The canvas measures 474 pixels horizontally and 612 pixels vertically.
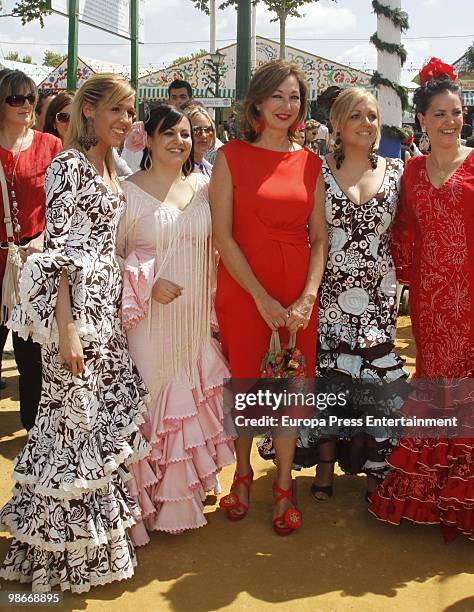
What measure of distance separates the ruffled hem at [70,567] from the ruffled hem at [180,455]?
1.07ft

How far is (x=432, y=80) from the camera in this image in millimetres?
3600

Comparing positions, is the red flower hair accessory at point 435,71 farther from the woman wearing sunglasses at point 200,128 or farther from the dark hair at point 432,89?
the woman wearing sunglasses at point 200,128

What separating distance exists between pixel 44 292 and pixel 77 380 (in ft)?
1.33

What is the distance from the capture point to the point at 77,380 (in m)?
3.00

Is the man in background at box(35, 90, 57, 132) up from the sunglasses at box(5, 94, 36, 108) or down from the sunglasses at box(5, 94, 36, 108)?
up

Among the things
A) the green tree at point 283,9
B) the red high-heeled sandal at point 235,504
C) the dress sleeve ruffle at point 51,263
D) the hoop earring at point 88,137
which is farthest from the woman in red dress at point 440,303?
the green tree at point 283,9

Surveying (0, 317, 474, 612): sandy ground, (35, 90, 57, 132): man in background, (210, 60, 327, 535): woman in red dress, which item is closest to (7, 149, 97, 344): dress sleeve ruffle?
(210, 60, 327, 535): woman in red dress

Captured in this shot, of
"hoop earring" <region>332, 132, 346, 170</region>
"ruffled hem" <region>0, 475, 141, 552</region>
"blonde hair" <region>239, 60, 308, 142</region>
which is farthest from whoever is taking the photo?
"hoop earring" <region>332, 132, 346, 170</region>

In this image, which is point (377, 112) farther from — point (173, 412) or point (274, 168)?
point (173, 412)

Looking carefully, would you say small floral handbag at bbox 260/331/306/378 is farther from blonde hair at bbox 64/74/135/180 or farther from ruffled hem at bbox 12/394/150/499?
blonde hair at bbox 64/74/135/180

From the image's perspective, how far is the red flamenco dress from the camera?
3439mm

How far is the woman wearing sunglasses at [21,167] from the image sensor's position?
4.16m

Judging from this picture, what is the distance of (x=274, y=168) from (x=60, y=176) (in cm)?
→ 110

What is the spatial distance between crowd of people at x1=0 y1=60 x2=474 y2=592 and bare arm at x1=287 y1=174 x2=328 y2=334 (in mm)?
11
